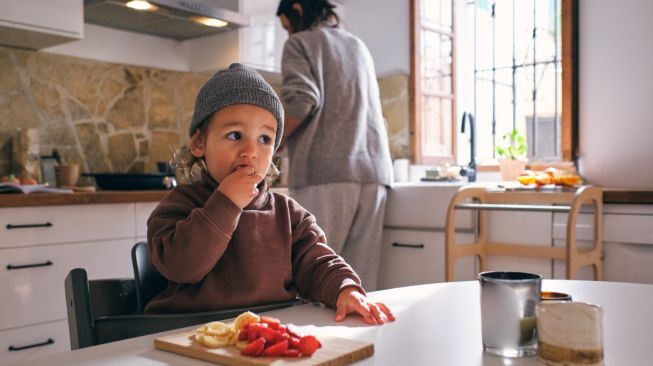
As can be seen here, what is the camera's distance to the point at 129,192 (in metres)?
2.71

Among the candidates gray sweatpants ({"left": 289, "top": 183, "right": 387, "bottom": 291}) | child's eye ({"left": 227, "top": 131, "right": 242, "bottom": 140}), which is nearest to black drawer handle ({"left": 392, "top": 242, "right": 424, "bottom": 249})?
gray sweatpants ({"left": 289, "top": 183, "right": 387, "bottom": 291})

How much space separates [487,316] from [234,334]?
0.88 feet

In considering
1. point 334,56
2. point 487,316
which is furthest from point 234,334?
point 334,56

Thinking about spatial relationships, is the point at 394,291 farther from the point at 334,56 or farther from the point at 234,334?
the point at 334,56

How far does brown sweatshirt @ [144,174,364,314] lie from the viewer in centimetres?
99

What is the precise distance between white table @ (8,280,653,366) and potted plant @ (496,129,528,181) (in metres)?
2.15

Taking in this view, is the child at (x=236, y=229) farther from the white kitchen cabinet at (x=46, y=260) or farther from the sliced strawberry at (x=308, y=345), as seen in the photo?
the white kitchen cabinet at (x=46, y=260)

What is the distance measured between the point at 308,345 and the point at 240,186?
1.40 feet

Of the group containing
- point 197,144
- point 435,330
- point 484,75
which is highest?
point 484,75

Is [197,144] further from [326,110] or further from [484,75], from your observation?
[484,75]

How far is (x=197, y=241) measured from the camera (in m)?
0.98

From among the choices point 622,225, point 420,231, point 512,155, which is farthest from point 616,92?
point 420,231

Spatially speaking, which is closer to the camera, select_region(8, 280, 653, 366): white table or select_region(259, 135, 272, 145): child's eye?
select_region(8, 280, 653, 366): white table

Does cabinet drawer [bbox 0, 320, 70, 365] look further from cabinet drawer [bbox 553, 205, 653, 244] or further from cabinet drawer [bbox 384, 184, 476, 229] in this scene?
cabinet drawer [bbox 553, 205, 653, 244]
